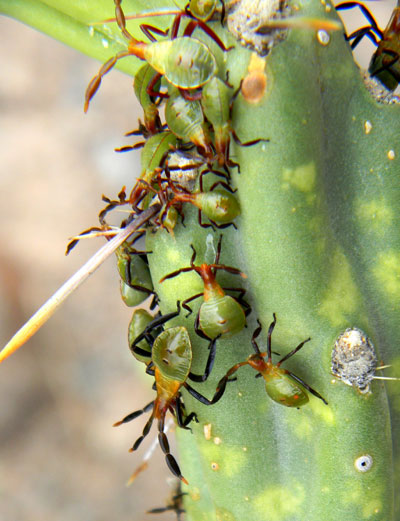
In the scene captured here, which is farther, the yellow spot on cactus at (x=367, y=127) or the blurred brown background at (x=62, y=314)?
the blurred brown background at (x=62, y=314)

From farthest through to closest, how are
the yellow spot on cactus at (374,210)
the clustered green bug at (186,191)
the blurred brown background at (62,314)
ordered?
the blurred brown background at (62,314) < the yellow spot on cactus at (374,210) < the clustered green bug at (186,191)

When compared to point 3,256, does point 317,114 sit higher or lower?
higher

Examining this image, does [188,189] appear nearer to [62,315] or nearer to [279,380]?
[279,380]

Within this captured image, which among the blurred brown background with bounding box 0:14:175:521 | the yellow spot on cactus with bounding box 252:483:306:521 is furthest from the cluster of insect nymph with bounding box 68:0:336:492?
the blurred brown background with bounding box 0:14:175:521

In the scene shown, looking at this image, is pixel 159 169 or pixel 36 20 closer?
pixel 159 169

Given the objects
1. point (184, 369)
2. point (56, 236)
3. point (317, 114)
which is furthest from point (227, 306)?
point (56, 236)

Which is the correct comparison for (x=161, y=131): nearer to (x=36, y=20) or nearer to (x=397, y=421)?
(x=36, y=20)

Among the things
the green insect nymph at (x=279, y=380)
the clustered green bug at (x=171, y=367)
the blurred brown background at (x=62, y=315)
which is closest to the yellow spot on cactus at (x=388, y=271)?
the green insect nymph at (x=279, y=380)

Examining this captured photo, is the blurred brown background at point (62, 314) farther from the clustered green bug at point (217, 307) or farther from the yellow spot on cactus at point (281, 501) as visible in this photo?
the clustered green bug at point (217, 307)
